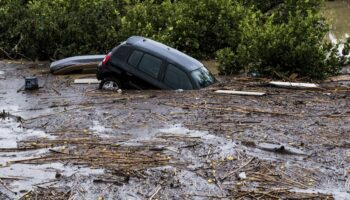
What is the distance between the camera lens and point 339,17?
113 ft

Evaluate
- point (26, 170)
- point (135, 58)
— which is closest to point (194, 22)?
point (135, 58)

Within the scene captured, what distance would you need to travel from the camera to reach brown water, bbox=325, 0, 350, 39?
96.8ft

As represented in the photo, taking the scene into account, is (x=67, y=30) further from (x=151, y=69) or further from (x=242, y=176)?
(x=242, y=176)

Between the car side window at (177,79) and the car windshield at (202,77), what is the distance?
21cm

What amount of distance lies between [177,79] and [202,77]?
2.32 ft

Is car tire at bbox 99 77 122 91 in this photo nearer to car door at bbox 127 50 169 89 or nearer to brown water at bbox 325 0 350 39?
car door at bbox 127 50 169 89

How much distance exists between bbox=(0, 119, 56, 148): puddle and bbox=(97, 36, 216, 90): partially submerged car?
379 cm

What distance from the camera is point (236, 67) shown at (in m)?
17.1

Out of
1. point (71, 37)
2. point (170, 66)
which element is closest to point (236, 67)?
point (170, 66)

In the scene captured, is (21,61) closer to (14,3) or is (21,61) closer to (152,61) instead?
(14,3)

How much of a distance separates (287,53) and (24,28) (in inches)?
405

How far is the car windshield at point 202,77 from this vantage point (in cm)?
1279

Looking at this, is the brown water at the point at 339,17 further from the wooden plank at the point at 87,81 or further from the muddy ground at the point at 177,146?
the muddy ground at the point at 177,146

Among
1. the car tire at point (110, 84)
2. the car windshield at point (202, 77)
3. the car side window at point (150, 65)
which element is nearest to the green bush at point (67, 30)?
the car tire at point (110, 84)
